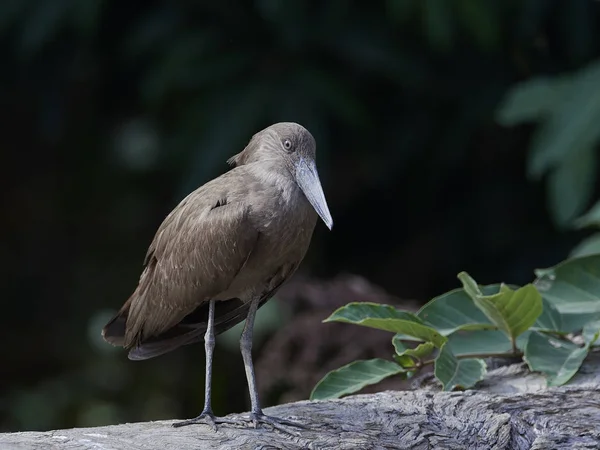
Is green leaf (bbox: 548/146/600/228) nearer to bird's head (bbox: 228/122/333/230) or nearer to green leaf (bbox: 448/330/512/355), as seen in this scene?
green leaf (bbox: 448/330/512/355)

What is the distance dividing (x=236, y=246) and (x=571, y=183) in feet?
8.51

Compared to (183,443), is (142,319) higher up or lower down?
higher up

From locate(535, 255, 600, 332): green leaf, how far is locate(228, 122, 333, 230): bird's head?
1.31 meters

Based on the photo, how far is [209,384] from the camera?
150 inches

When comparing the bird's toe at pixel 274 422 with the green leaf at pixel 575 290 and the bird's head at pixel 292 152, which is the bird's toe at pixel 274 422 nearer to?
the bird's head at pixel 292 152

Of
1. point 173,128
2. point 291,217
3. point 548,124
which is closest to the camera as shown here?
point 291,217

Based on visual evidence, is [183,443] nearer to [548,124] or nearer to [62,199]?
[548,124]

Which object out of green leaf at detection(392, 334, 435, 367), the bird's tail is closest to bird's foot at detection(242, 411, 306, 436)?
green leaf at detection(392, 334, 435, 367)

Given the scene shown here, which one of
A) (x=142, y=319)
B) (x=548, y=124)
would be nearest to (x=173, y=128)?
(x=548, y=124)

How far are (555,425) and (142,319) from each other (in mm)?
1518

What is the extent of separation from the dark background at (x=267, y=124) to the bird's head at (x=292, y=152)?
1840 mm

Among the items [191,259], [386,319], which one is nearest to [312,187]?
[191,259]

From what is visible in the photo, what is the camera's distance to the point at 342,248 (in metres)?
7.38

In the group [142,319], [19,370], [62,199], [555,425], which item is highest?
[62,199]
